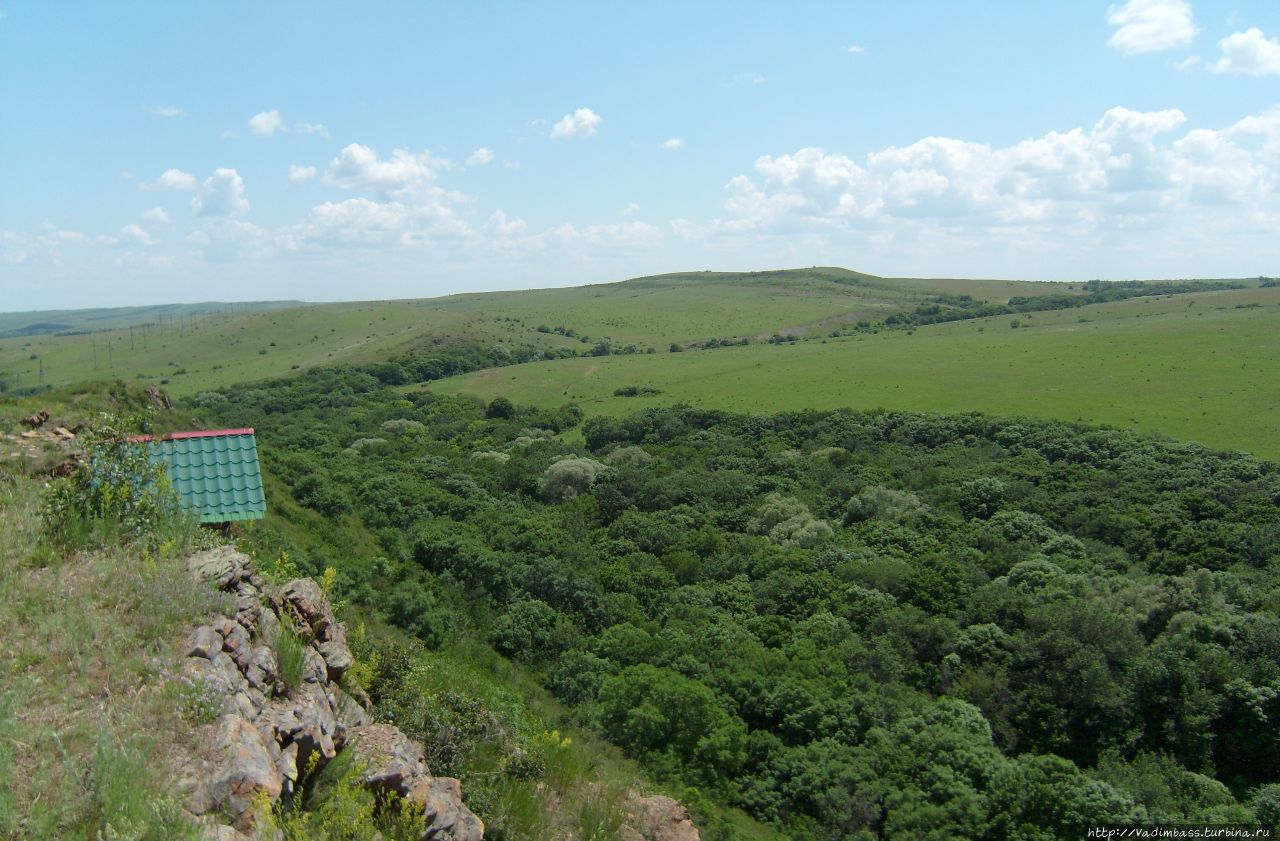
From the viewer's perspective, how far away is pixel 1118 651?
21453mm

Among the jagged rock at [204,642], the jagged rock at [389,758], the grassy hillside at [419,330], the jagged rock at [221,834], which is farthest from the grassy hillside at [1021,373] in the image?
the jagged rock at [221,834]

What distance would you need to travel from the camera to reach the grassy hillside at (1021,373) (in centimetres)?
5106

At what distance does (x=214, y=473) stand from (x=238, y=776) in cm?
691

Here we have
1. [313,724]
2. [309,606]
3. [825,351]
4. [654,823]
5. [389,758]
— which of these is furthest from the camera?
[825,351]

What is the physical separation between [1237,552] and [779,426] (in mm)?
30487

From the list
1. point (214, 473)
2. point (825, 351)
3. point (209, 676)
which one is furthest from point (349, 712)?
point (825, 351)

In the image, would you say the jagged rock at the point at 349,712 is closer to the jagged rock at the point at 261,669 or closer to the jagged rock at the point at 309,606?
the jagged rock at the point at 309,606

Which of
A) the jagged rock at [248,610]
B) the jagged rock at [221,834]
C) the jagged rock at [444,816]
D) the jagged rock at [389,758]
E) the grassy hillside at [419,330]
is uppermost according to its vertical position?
the grassy hillside at [419,330]

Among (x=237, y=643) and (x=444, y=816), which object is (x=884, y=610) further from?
(x=237, y=643)

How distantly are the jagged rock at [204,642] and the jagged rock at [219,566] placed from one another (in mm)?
907

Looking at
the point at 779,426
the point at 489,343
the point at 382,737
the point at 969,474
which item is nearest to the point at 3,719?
the point at 382,737

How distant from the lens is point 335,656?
8.87 metres

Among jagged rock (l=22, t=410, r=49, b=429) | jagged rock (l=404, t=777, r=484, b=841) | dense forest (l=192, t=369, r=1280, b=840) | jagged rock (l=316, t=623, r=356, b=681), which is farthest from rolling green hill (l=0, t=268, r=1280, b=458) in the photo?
jagged rock (l=316, t=623, r=356, b=681)

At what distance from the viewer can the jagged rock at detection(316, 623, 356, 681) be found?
8.78m
